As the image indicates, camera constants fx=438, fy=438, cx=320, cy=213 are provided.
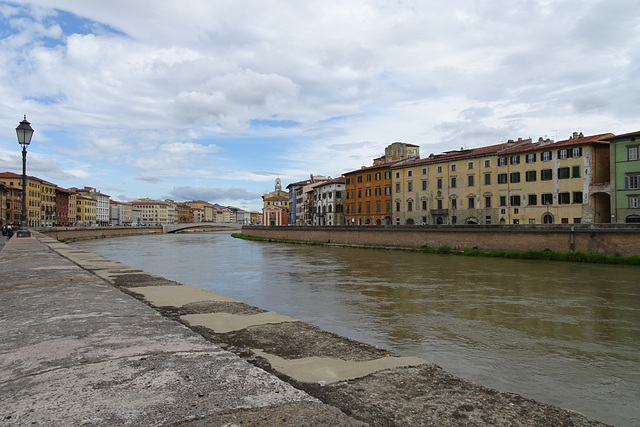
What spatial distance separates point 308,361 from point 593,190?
3995 cm

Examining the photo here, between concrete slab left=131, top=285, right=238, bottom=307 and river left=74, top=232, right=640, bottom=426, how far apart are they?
3.38 meters

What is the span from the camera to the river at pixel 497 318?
6.79 m

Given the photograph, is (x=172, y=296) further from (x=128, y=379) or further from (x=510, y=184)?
(x=510, y=184)

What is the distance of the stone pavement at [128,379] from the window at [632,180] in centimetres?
3879

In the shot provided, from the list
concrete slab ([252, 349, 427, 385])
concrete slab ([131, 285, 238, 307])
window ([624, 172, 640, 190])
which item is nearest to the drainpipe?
window ([624, 172, 640, 190])

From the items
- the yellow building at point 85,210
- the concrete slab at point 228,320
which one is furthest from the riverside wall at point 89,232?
the concrete slab at point 228,320

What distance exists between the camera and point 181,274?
21906 mm

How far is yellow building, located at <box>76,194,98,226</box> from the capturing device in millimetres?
120625

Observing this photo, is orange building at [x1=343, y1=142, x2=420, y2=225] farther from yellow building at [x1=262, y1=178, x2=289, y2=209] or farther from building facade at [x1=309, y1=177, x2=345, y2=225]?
yellow building at [x1=262, y1=178, x2=289, y2=209]

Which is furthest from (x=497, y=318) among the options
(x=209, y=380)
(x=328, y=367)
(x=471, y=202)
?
(x=471, y=202)

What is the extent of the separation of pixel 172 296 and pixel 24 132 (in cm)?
1351

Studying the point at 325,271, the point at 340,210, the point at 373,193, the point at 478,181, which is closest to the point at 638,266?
the point at 325,271

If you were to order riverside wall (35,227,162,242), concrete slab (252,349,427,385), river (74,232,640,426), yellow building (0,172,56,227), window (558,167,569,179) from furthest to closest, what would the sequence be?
yellow building (0,172,56,227) < riverside wall (35,227,162,242) < window (558,167,569,179) < river (74,232,640,426) < concrete slab (252,349,427,385)

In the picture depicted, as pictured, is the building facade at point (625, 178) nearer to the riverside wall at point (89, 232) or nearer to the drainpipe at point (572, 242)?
the drainpipe at point (572, 242)
